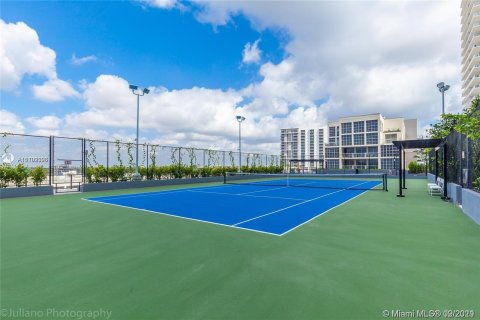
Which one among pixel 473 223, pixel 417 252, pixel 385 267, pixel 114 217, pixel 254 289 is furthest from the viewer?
pixel 114 217

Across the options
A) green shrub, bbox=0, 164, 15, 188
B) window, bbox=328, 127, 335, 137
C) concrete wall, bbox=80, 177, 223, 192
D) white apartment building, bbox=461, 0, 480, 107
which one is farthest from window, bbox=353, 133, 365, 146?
green shrub, bbox=0, 164, 15, 188

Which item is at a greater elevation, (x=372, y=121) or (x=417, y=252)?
(x=372, y=121)

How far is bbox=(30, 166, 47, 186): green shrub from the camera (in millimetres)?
14266

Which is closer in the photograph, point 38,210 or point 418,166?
point 38,210

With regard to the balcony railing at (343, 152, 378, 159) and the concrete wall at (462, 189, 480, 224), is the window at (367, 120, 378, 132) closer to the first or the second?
the balcony railing at (343, 152, 378, 159)

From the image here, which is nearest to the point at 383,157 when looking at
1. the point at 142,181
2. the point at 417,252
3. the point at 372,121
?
the point at 372,121

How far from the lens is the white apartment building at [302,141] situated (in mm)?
149500

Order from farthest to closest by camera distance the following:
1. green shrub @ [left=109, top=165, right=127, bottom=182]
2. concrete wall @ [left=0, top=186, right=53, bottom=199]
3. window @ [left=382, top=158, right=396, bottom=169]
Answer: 1. window @ [left=382, top=158, right=396, bottom=169]
2. green shrub @ [left=109, top=165, right=127, bottom=182]
3. concrete wall @ [left=0, top=186, right=53, bottom=199]

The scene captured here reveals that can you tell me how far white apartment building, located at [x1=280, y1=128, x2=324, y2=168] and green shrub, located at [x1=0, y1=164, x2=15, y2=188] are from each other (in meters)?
136


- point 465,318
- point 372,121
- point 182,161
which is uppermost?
point 372,121

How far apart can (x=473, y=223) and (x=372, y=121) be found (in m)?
65.1

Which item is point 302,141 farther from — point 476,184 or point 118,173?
point 476,184

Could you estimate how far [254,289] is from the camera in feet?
10.9

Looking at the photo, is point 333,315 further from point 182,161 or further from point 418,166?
point 418,166
